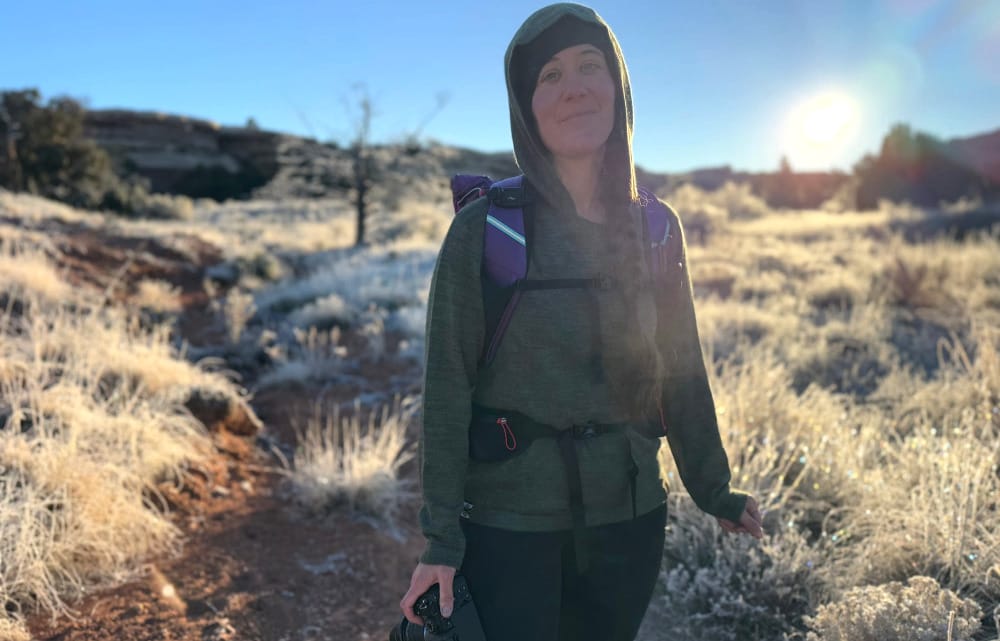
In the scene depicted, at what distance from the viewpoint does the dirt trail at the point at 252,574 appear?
114 inches

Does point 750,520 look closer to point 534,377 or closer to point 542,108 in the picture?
point 534,377

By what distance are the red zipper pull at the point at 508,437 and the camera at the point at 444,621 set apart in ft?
0.97

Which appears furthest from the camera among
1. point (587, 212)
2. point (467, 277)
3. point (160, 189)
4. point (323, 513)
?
point (160, 189)

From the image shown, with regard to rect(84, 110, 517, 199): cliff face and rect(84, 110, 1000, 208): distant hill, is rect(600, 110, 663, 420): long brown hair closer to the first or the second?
rect(84, 110, 1000, 208): distant hill

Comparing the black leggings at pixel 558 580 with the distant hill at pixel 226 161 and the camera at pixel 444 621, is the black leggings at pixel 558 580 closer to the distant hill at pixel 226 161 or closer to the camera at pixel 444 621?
the camera at pixel 444 621

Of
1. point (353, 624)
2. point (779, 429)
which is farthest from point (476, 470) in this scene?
point (779, 429)

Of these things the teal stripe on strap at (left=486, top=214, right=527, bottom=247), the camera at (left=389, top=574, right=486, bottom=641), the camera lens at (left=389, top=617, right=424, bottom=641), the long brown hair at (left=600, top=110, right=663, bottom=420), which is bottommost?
the camera lens at (left=389, top=617, right=424, bottom=641)

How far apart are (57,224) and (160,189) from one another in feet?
109

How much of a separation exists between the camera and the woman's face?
3.17 ft

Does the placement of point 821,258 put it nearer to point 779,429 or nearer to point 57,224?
point 779,429

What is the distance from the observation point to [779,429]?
4262 millimetres

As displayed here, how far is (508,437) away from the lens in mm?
1423

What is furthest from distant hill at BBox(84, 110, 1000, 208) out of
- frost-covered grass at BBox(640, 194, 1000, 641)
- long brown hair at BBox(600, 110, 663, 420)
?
long brown hair at BBox(600, 110, 663, 420)

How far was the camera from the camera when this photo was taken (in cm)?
138
